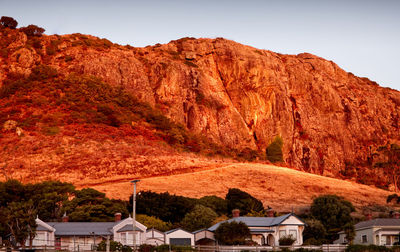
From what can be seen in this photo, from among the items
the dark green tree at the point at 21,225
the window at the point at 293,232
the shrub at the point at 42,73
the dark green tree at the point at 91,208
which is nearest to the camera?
the dark green tree at the point at 21,225

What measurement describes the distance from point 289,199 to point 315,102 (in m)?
73.1

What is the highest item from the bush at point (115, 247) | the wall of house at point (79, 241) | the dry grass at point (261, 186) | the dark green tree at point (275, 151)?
the dark green tree at point (275, 151)

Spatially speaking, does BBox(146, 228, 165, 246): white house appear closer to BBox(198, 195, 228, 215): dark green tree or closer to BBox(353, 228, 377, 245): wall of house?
BBox(353, 228, 377, 245): wall of house

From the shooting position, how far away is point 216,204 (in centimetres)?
8012

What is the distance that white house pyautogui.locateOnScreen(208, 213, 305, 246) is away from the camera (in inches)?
2276

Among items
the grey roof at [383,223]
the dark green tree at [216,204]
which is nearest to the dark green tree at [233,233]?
the grey roof at [383,223]

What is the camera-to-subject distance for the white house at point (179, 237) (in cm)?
5578

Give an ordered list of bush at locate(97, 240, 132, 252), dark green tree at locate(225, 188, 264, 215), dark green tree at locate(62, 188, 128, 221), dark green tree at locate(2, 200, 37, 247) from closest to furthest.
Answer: bush at locate(97, 240, 132, 252) < dark green tree at locate(2, 200, 37, 247) < dark green tree at locate(62, 188, 128, 221) < dark green tree at locate(225, 188, 264, 215)

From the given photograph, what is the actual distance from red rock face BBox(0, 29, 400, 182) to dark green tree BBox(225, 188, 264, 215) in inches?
2213

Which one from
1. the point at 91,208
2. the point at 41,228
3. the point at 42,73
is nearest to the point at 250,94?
the point at 42,73

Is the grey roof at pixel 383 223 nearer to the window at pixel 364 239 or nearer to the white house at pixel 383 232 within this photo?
the white house at pixel 383 232

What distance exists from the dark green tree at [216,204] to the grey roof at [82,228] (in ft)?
72.9

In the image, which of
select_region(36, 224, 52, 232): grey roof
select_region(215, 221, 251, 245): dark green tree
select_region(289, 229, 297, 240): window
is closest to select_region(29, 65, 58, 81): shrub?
select_region(36, 224, 52, 232): grey roof

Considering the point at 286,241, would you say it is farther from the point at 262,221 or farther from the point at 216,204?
the point at 216,204
